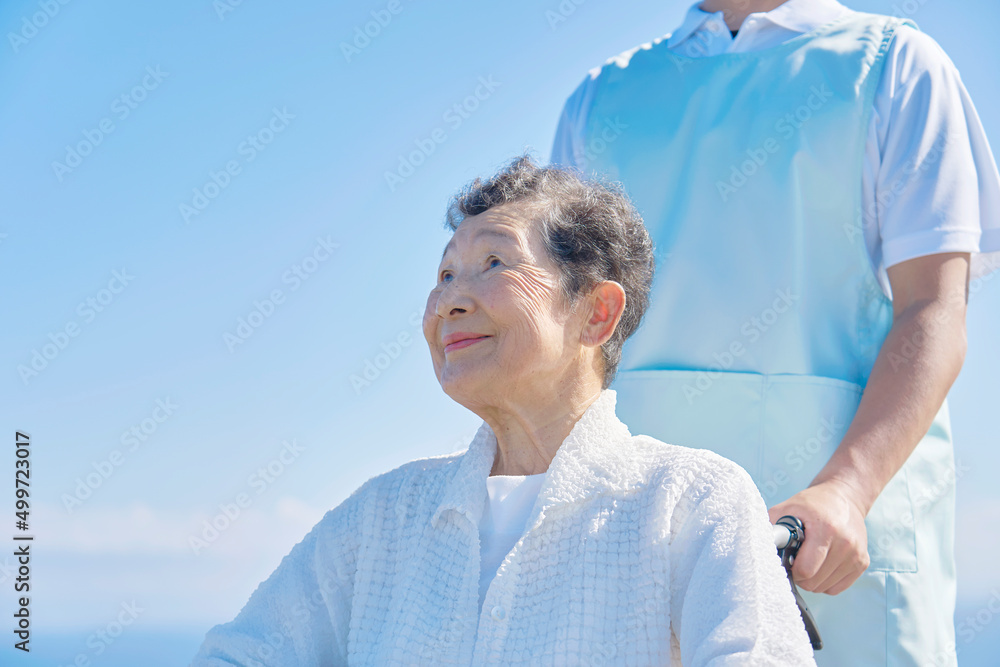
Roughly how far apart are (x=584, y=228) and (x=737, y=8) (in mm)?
763

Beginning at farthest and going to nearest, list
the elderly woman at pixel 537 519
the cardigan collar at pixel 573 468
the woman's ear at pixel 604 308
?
1. the woman's ear at pixel 604 308
2. the cardigan collar at pixel 573 468
3. the elderly woman at pixel 537 519

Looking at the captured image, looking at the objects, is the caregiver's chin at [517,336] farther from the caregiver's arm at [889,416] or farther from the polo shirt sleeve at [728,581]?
the caregiver's arm at [889,416]

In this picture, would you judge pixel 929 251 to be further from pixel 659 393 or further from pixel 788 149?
pixel 659 393

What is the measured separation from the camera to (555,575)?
1616 millimetres

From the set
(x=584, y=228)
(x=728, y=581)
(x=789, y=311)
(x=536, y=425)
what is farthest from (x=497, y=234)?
(x=728, y=581)

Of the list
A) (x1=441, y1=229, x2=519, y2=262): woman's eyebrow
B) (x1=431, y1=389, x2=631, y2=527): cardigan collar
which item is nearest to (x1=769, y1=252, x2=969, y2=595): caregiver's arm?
(x1=431, y1=389, x2=631, y2=527): cardigan collar

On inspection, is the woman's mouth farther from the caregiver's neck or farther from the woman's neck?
the caregiver's neck

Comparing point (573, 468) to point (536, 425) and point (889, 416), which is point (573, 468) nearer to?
point (536, 425)

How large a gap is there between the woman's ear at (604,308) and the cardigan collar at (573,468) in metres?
0.12

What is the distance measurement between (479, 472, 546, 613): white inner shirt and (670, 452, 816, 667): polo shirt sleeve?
1.01ft

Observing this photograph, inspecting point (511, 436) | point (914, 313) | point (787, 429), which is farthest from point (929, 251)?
point (511, 436)

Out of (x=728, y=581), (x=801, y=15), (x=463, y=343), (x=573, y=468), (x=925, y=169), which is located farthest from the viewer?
(x=801, y=15)

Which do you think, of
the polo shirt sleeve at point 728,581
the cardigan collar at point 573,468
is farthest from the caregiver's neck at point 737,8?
the polo shirt sleeve at point 728,581

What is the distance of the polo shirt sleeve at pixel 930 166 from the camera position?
1875 mm
